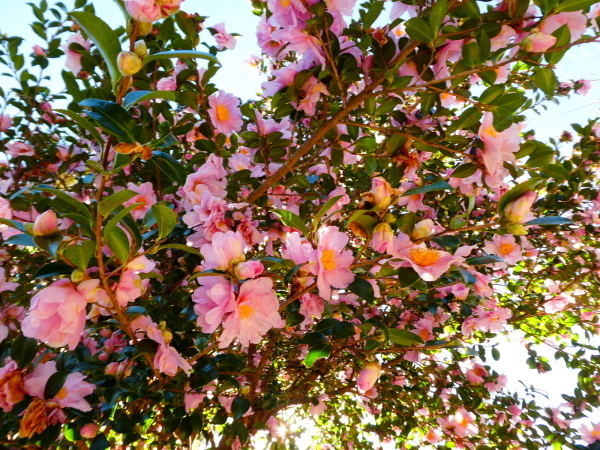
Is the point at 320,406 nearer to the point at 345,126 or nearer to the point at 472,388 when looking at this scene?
the point at 472,388

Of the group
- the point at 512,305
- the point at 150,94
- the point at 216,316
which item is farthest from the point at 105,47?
the point at 512,305

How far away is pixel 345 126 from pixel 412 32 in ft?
1.31

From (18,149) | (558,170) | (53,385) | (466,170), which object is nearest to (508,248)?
(558,170)

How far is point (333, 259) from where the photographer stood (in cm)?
73

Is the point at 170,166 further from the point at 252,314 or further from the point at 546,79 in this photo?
the point at 546,79

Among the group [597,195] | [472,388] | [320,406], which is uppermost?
[597,195]

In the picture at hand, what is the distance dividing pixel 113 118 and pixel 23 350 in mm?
679

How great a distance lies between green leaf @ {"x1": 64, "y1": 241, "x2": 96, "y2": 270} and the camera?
0.54 m

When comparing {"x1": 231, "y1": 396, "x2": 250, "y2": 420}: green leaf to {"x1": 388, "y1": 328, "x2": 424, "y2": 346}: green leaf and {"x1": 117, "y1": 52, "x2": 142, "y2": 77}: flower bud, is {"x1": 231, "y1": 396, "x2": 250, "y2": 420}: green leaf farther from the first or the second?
{"x1": 117, "y1": 52, "x2": 142, "y2": 77}: flower bud

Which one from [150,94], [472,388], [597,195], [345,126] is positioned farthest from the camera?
[472,388]

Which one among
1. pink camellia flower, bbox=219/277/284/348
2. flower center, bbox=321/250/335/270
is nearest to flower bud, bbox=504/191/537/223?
flower center, bbox=321/250/335/270

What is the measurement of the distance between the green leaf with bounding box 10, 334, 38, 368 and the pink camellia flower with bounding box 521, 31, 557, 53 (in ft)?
4.04

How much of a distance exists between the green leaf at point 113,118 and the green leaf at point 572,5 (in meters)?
0.79

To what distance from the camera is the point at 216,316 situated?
2.17ft
